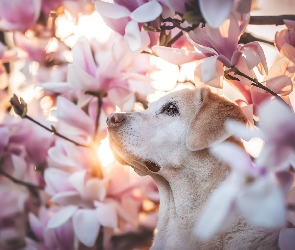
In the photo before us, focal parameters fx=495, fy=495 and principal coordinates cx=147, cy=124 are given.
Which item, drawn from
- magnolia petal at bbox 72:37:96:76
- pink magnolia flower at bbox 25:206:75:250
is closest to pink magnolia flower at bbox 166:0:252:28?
magnolia petal at bbox 72:37:96:76

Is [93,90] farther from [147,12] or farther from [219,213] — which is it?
[219,213]

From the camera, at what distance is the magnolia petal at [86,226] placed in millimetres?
645

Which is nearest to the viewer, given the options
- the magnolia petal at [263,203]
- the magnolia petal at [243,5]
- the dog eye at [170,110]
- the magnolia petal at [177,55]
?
the magnolia petal at [263,203]

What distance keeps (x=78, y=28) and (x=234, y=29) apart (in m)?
0.37

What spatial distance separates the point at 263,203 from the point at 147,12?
0.72 feet

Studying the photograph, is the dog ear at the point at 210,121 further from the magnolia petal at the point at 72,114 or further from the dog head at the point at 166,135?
the magnolia petal at the point at 72,114

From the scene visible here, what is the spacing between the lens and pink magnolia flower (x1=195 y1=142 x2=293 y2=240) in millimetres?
241

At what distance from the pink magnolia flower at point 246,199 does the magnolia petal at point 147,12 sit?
18 cm

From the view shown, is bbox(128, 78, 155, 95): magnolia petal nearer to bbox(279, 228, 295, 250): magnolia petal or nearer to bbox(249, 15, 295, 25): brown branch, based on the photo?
bbox(249, 15, 295, 25): brown branch

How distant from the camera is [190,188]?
57 cm

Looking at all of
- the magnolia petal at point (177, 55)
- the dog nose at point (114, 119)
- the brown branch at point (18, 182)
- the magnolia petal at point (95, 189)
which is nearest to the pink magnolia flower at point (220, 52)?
the magnolia petal at point (177, 55)

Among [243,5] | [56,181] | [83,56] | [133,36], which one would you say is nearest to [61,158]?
[56,181]

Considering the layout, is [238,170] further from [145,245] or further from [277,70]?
[145,245]

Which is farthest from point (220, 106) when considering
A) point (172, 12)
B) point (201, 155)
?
point (172, 12)
